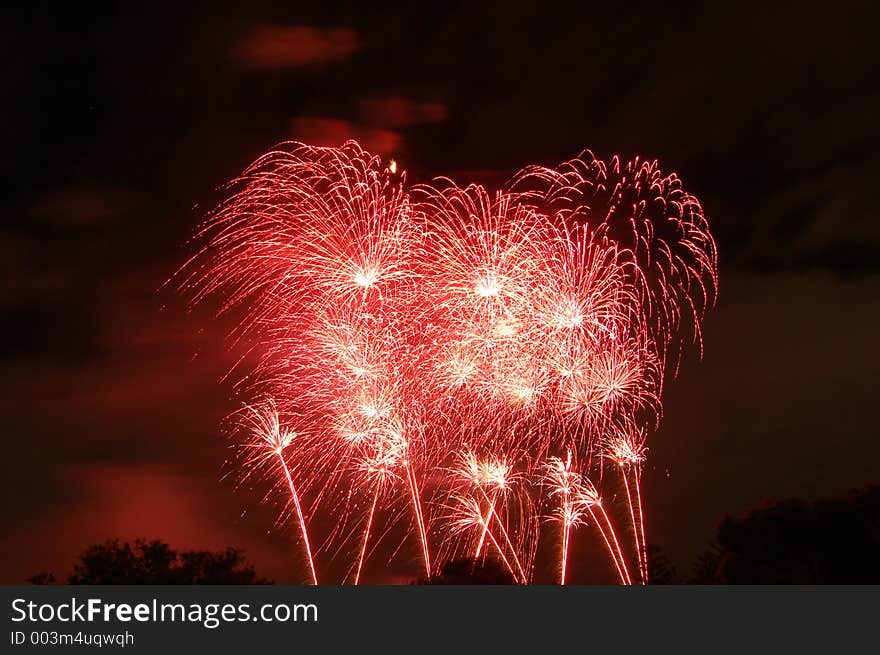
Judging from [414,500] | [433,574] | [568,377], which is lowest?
[433,574]

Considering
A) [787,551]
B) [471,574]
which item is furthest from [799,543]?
[471,574]

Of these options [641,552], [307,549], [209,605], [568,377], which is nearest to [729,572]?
[641,552]

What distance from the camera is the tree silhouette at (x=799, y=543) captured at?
34.2 metres

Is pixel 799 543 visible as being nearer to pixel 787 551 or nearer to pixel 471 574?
pixel 787 551

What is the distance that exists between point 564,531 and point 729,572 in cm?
533

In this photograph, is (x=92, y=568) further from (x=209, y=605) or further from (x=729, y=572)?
(x=729, y=572)

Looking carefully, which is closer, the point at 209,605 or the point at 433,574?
the point at 209,605

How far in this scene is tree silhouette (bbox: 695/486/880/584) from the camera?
3416 centimetres

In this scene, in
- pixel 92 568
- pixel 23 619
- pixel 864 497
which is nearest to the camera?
pixel 23 619

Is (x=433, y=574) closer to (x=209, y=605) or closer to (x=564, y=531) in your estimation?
(x=564, y=531)

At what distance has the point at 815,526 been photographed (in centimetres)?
3500

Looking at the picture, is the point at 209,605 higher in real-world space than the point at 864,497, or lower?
lower

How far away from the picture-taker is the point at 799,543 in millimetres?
34969

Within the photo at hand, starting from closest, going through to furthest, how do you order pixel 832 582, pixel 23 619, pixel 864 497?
pixel 23 619 < pixel 832 582 < pixel 864 497
